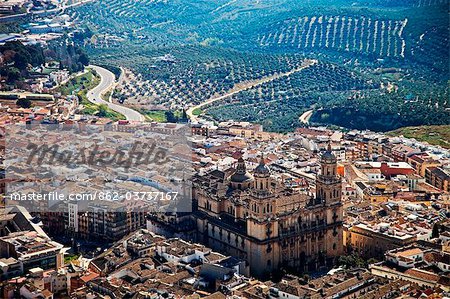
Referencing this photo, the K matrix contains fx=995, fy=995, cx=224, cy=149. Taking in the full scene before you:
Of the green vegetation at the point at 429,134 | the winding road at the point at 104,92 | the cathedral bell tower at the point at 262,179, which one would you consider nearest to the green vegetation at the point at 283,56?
the winding road at the point at 104,92

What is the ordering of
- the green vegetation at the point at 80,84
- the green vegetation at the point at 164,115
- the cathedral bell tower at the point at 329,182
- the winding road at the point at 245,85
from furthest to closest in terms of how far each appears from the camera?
the winding road at the point at 245,85 < the green vegetation at the point at 80,84 < the green vegetation at the point at 164,115 < the cathedral bell tower at the point at 329,182

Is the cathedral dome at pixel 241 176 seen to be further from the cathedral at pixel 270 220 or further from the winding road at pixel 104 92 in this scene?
the winding road at pixel 104 92

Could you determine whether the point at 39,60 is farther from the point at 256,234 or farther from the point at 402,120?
the point at 256,234

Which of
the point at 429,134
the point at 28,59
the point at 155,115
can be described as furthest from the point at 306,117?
the point at 28,59

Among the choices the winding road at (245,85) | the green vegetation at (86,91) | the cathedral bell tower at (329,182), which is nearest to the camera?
the cathedral bell tower at (329,182)

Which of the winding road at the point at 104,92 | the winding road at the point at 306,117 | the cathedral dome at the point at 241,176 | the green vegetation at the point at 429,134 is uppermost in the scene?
the cathedral dome at the point at 241,176
